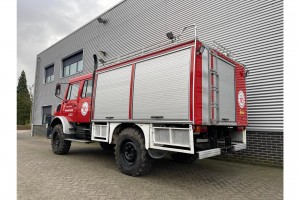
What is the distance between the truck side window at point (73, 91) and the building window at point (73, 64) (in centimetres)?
808

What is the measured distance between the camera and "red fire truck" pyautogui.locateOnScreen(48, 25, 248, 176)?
481 cm

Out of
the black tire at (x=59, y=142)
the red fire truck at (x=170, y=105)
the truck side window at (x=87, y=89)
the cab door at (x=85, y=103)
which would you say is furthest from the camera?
the black tire at (x=59, y=142)

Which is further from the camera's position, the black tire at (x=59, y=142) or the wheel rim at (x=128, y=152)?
the black tire at (x=59, y=142)

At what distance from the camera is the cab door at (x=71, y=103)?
8.48 metres

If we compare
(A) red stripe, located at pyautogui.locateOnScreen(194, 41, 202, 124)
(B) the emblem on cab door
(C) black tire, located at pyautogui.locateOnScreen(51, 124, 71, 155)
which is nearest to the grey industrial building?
(A) red stripe, located at pyautogui.locateOnScreen(194, 41, 202, 124)

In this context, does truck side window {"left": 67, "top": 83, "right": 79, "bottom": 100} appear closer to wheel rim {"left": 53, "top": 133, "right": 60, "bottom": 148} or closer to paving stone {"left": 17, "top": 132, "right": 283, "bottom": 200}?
wheel rim {"left": 53, "top": 133, "right": 60, "bottom": 148}

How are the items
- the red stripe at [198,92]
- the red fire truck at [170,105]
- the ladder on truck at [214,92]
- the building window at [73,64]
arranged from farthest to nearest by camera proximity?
1. the building window at [73,64]
2. the ladder on truck at [214,92]
3. the red fire truck at [170,105]
4. the red stripe at [198,92]

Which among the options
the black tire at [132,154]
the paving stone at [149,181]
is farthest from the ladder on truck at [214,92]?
the black tire at [132,154]

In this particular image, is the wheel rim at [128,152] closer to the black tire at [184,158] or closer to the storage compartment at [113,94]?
the storage compartment at [113,94]

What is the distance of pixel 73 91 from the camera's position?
349 inches

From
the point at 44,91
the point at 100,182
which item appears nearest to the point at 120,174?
the point at 100,182

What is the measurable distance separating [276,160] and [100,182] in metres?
5.64

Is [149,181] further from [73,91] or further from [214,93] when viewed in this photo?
[73,91]

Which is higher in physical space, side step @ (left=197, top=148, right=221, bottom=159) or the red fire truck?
the red fire truck
